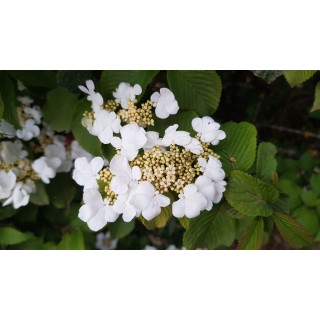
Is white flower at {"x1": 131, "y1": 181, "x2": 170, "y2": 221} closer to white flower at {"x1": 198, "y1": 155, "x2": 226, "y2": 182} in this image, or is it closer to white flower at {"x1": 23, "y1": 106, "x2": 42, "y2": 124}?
white flower at {"x1": 198, "y1": 155, "x2": 226, "y2": 182}

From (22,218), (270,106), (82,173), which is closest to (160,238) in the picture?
(22,218)

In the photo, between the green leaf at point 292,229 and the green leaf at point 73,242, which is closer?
the green leaf at point 292,229

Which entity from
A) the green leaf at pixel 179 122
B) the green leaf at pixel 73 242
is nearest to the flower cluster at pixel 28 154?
the green leaf at pixel 73 242

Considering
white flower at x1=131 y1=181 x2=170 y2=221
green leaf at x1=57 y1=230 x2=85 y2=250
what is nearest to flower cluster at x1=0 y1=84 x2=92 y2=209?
green leaf at x1=57 y1=230 x2=85 y2=250

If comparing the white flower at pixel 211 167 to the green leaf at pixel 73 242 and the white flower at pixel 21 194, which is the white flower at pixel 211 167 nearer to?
the white flower at pixel 21 194

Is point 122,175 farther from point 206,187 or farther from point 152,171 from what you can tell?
point 206,187

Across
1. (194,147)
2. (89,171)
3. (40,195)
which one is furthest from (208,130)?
(40,195)
